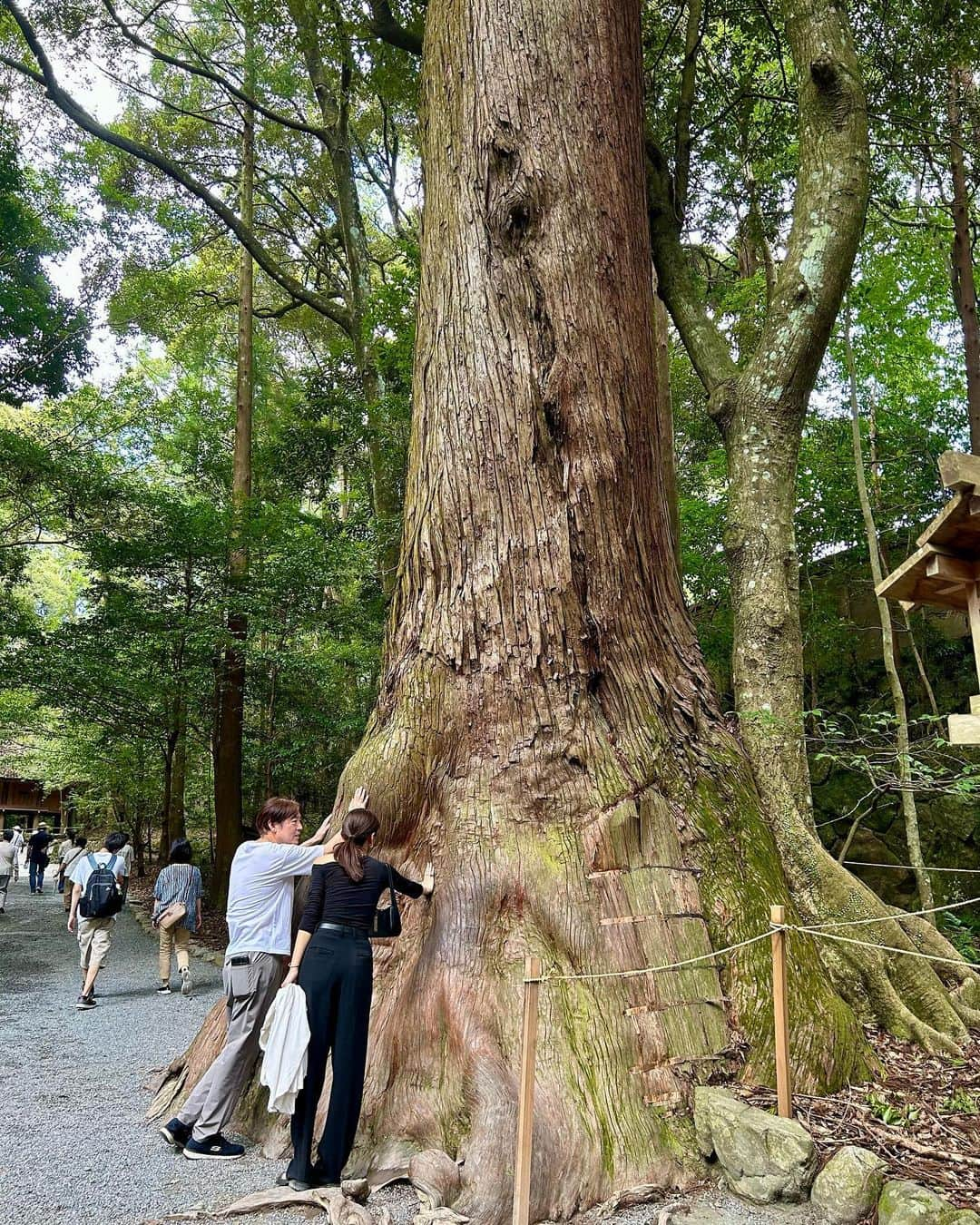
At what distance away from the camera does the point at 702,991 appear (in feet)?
11.6

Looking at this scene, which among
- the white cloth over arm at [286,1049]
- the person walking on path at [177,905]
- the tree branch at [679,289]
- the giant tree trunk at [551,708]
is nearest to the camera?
the white cloth over arm at [286,1049]

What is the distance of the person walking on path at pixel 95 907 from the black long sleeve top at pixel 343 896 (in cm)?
489

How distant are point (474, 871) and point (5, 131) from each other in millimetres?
13387

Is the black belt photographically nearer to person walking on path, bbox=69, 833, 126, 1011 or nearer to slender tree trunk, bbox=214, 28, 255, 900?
person walking on path, bbox=69, 833, 126, 1011

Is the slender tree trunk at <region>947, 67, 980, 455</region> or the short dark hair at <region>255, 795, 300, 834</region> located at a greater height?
the slender tree trunk at <region>947, 67, 980, 455</region>

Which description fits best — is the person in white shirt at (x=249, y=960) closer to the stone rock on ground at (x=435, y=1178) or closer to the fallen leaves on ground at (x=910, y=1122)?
the stone rock on ground at (x=435, y=1178)

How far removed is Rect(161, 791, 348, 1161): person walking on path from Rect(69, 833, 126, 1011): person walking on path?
405 cm

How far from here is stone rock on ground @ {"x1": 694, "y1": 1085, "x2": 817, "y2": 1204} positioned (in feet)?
9.39

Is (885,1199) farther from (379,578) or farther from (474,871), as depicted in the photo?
(379,578)

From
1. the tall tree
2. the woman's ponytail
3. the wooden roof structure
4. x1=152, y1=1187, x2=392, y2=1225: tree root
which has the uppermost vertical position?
the tall tree

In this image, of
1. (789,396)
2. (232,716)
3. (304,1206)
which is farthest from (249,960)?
(232,716)

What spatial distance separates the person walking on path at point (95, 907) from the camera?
24.0 feet

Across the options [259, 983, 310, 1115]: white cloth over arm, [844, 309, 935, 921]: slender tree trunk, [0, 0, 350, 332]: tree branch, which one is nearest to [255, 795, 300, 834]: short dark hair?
[259, 983, 310, 1115]: white cloth over arm

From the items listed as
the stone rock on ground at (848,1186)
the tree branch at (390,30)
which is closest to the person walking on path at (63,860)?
the tree branch at (390,30)
